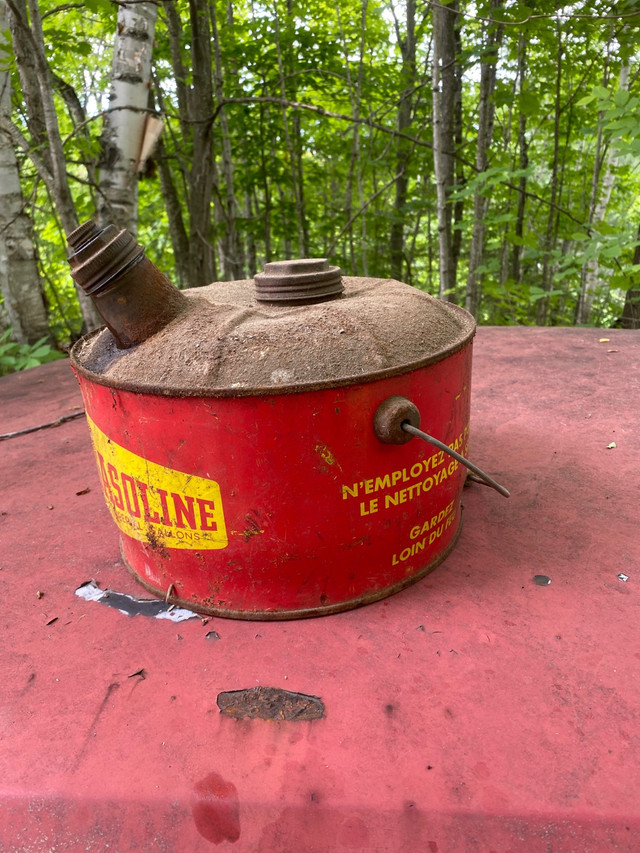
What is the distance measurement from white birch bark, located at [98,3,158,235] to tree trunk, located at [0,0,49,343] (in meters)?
1.08

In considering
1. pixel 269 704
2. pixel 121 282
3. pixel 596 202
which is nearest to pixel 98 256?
pixel 121 282

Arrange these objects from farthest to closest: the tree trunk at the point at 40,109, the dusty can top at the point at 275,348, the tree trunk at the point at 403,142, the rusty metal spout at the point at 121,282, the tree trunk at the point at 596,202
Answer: the tree trunk at the point at 403,142 < the tree trunk at the point at 596,202 < the tree trunk at the point at 40,109 < the rusty metal spout at the point at 121,282 < the dusty can top at the point at 275,348

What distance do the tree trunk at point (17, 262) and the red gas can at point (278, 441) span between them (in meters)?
4.10

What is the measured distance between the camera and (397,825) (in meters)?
1.29

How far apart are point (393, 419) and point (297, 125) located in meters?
6.18

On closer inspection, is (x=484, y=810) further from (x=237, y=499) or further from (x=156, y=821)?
(x=237, y=499)

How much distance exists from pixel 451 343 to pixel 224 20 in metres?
7.88

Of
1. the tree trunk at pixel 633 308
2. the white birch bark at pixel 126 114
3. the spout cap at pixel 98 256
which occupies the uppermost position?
the white birch bark at pixel 126 114

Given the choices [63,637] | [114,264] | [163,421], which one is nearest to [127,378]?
[163,421]

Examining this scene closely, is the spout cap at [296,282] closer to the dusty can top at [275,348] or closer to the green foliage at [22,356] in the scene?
the dusty can top at [275,348]

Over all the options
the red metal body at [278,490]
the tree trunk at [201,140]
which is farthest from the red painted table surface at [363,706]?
the tree trunk at [201,140]

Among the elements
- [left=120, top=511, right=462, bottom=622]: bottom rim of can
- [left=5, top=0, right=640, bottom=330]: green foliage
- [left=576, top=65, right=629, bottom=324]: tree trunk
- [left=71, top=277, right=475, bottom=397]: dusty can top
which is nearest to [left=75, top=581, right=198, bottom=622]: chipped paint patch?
[left=120, top=511, right=462, bottom=622]: bottom rim of can

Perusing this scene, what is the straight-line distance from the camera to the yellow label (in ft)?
6.05

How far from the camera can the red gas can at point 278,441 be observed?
5.71ft
